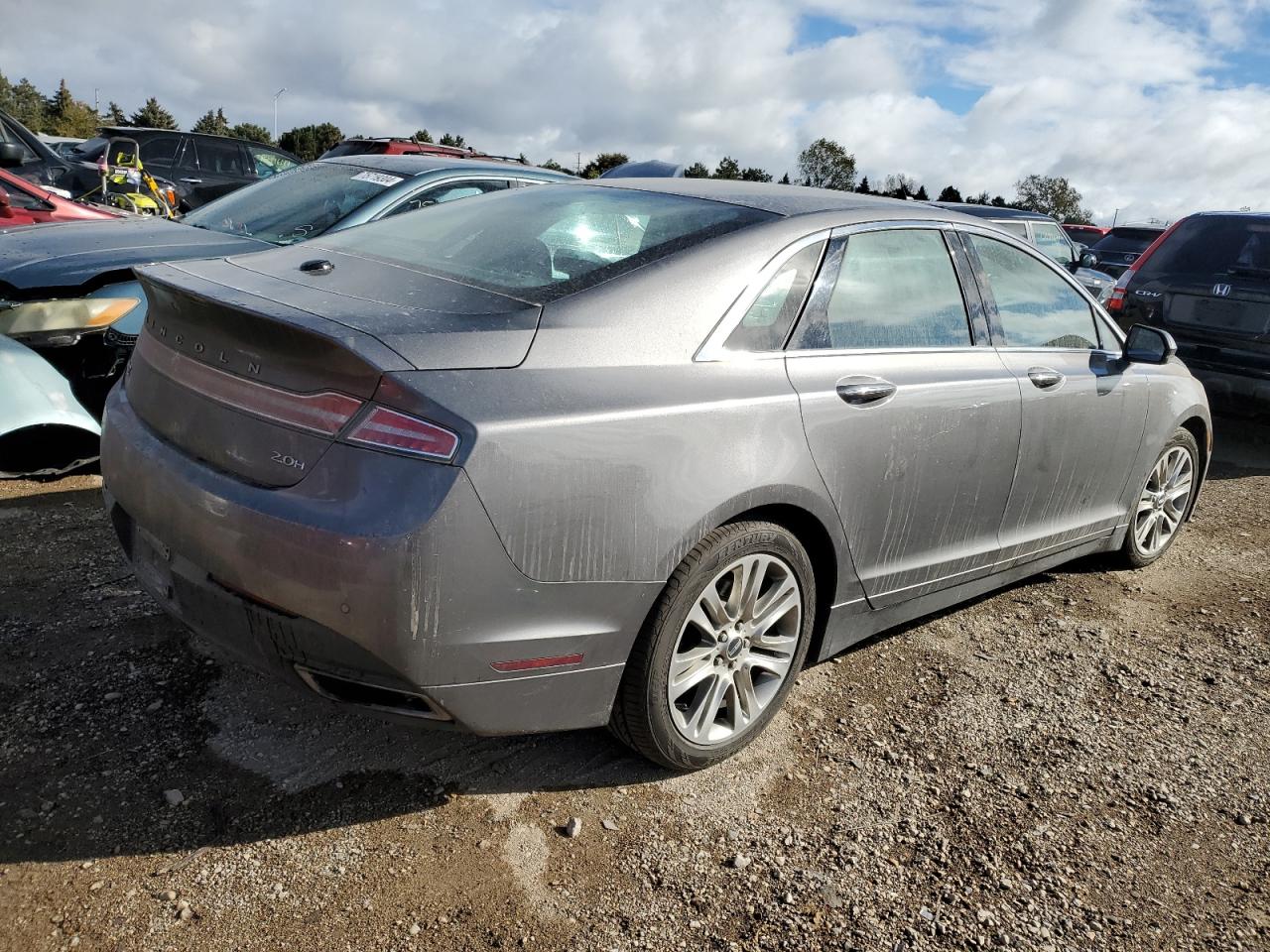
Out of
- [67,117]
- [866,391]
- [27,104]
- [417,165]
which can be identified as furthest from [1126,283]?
[27,104]

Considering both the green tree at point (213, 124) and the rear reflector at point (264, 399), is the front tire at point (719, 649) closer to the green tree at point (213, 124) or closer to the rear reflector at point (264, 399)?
the rear reflector at point (264, 399)

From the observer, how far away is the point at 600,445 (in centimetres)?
233

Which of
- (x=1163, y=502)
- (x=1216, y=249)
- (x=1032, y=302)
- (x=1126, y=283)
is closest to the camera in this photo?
(x=1032, y=302)

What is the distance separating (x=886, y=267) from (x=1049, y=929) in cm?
189

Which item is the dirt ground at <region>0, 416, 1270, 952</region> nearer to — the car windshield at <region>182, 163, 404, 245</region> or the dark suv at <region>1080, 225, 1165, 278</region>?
the car windshield at <region>182, 163, 404, 245</region>

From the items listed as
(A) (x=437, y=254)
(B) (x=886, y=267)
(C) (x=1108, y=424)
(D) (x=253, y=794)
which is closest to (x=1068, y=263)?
(C) (x=1108, y=424)

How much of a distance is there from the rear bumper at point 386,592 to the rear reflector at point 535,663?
1 centimetres

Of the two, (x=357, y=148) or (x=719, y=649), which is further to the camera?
(x=357, y=148)

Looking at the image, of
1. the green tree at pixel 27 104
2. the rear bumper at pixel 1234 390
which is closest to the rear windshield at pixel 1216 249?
the rear bumper at pixel 1234 390

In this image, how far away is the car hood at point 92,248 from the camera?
16.7 feet

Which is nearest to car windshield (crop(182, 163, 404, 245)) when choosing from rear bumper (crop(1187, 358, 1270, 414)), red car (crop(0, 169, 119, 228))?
red car (crop(0, 169, 119, 228))

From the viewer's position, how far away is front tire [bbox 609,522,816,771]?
8.43 feet

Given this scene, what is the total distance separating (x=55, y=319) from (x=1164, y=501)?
5.18 m

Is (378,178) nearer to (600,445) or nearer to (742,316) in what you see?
(742,316)
